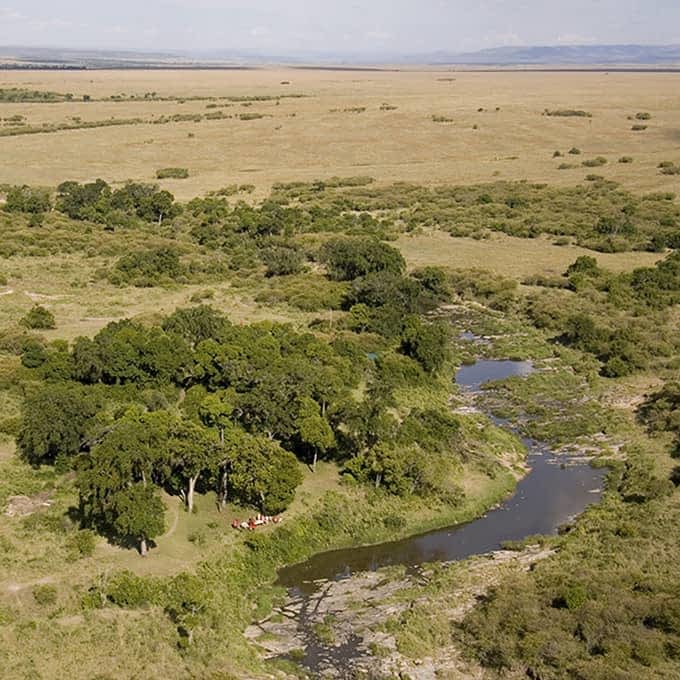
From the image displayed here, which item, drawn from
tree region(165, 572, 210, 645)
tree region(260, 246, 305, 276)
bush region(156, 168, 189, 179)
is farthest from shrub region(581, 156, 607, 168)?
tree region(165, 572, 210, 645)

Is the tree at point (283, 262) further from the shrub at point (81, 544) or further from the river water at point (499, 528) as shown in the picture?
the shrub at point (81, 544)

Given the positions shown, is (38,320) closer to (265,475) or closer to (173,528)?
(173,528)

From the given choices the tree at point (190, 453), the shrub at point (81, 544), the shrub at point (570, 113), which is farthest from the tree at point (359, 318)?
the shrub at point (570, 113)

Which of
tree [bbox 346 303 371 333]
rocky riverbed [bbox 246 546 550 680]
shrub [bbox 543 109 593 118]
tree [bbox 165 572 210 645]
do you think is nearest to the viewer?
rocky riverbed [bbox 246 546 550 680]

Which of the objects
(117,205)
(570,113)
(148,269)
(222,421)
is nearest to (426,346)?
(222,421)

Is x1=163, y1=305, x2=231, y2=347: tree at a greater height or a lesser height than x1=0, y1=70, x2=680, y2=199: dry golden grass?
lesser

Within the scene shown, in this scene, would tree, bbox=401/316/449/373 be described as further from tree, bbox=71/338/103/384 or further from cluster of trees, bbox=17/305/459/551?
tree, bbox=71/338/103/384
